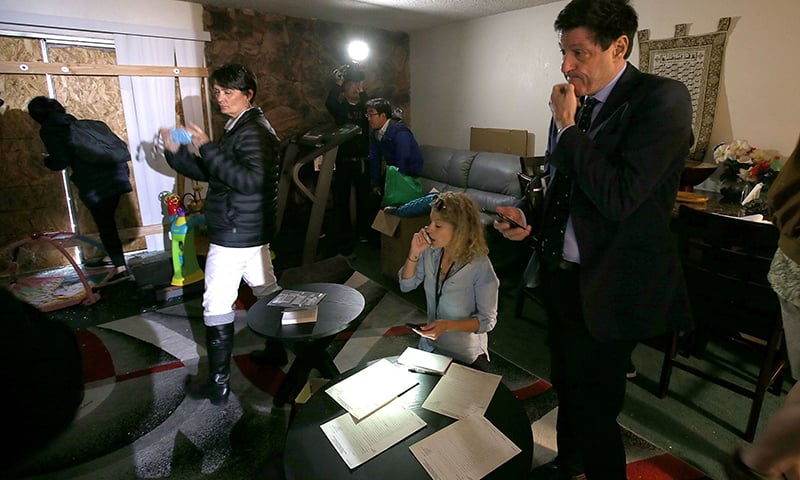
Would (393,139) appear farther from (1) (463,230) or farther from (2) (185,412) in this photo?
(2) (185,412)

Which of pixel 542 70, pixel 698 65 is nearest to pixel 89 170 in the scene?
pixel 542 70

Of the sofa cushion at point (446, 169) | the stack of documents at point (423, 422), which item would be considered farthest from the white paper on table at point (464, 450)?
the sofa cushion at point (446, 169)

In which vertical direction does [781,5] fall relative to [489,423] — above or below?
above

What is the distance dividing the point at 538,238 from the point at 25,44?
4259mm

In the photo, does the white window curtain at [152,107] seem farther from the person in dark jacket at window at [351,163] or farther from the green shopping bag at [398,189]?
the green shopping bag at [398,189]

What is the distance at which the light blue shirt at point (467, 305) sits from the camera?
164 cm

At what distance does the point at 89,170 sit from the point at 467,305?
10.3 feet

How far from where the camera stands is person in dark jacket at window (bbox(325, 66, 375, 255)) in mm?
4176

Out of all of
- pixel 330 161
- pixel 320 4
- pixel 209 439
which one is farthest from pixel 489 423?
pixel 320 4

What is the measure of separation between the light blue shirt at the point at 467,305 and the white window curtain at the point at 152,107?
137 inches

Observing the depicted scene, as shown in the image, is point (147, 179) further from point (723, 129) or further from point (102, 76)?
point (723, 129)

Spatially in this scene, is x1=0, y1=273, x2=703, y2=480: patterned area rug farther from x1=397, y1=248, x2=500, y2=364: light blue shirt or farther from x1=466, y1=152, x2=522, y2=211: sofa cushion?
x1=466, y1=152, x2=522, y2=211: sofa cushion

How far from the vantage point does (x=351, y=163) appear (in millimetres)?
4180

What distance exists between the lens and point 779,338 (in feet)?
5.69
